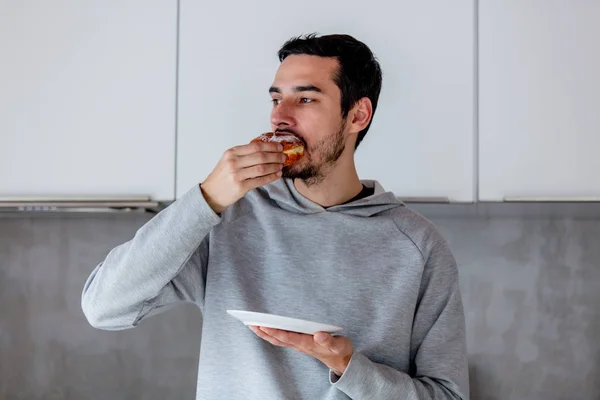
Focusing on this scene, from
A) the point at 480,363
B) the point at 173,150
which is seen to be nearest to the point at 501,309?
the point at 480,363

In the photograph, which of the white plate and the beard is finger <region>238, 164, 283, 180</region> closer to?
the beard

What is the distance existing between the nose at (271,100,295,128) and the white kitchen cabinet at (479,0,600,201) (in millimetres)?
691

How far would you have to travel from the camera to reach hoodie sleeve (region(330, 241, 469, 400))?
1294mm

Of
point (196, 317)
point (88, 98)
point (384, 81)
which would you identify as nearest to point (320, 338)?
point (384, 81)

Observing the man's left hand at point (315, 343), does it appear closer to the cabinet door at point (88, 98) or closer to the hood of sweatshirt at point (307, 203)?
the hood of sweatshirt at point (307, 203)

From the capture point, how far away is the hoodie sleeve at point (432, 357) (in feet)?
4.25

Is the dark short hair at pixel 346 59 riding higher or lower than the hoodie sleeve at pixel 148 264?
higher

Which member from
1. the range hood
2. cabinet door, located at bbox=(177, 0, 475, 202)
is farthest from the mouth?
the range hood

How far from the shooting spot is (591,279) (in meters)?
2.34

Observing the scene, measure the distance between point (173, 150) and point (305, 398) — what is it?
87 cm

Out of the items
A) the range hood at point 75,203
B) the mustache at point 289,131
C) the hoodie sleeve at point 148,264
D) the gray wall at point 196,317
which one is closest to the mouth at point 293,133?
the mustache at point 289,131

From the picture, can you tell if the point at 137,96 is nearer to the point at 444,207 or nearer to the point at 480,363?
the point at 444,207

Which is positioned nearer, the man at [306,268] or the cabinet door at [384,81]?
the man at [306,268]

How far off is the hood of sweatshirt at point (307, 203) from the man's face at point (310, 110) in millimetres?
40
